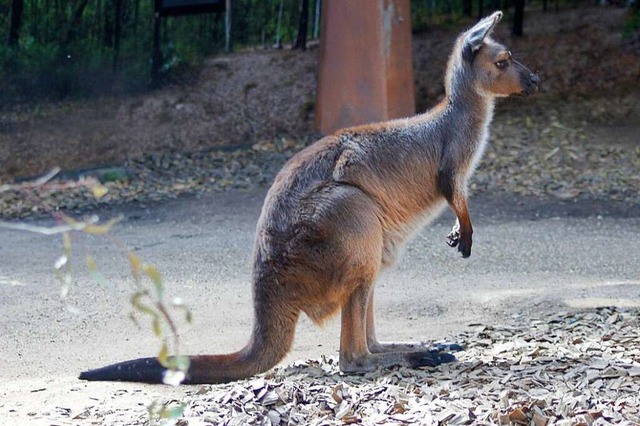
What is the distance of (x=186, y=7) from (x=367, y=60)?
3086 millimetres

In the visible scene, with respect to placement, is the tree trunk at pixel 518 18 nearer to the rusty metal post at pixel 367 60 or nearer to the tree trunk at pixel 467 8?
the tree trunk at pixel 467 8

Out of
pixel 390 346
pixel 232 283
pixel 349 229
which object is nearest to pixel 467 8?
pixel 232 283

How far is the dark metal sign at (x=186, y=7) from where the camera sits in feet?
45.2

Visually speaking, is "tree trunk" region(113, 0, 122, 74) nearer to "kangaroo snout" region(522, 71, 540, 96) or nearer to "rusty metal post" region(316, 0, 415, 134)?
"rusty metal post" region(316, 0, 415, 134)

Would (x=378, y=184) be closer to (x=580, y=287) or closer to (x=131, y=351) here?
(x=131, y=351)

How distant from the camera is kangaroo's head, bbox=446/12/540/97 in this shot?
5996 mm

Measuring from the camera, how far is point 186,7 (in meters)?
13.9

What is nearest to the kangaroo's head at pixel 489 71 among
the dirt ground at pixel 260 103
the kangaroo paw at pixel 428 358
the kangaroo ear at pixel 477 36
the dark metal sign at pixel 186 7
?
Result: the kangaroo ear at pixel 477 36

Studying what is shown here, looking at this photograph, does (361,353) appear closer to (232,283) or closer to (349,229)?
(349,229)

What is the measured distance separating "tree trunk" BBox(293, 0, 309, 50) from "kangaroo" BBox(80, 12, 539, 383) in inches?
341

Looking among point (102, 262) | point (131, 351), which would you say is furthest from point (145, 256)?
point (131, 351)

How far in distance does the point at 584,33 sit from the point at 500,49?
9957 mm

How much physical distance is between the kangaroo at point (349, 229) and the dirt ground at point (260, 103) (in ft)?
25.0

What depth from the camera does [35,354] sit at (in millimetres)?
6301
